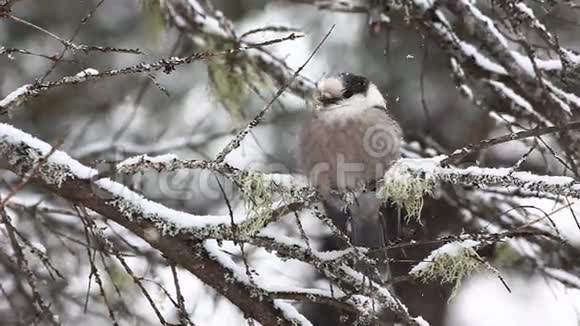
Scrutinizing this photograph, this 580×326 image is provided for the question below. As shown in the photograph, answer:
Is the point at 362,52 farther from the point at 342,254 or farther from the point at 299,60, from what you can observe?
the point at 342,254

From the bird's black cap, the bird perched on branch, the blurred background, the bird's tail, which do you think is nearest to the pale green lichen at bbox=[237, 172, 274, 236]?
the bird perched on branch

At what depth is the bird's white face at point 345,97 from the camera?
126 inches

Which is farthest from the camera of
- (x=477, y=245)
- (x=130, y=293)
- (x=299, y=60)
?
(x=299, y=60)

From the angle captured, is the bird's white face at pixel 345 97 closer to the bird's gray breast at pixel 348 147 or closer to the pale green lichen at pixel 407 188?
the bird's gray breast at pixel 348 147

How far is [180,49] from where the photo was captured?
167 inches

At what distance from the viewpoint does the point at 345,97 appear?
3225mm

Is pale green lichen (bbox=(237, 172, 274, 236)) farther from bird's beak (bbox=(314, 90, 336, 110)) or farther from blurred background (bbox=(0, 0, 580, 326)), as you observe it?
blurred background (bbox=(0, 0, 580, 326))

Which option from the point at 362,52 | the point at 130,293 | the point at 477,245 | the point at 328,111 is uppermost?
the point at 362,52

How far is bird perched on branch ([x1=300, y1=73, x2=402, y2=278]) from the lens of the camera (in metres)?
3.04

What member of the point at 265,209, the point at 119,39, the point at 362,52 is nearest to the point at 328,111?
the point at 265,209

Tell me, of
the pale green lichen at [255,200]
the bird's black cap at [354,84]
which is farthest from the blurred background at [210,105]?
the pale green lichen at [255,200]

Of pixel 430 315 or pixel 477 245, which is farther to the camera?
pixel 430 315

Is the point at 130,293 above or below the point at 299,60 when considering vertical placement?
below

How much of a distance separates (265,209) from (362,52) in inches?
129
